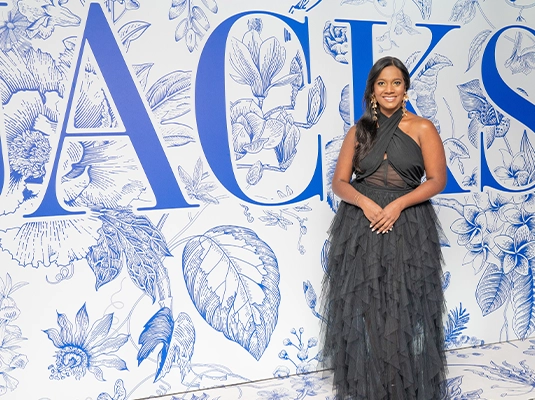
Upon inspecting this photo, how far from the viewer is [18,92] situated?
2641 mm

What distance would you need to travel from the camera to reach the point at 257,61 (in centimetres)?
292

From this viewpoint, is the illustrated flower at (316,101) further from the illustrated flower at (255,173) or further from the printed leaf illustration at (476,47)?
the printed leaf illustration at (476,47)

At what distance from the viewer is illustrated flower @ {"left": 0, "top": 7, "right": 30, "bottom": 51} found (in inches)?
103

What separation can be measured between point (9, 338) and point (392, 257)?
1611 millimetres

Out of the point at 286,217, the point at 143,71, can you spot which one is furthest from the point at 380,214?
the point at 143,71

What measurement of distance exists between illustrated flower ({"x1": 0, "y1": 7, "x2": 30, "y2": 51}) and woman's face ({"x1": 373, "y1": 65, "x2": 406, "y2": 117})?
1.45m

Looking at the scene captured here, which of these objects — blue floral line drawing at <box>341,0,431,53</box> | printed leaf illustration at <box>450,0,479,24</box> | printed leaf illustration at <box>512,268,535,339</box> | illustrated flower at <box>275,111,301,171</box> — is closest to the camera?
illustrated flower at <box>275,111,301,171</box>

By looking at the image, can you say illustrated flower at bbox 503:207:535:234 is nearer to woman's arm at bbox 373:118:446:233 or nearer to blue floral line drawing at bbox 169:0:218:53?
woman's arm at bbox 373:118:446:233

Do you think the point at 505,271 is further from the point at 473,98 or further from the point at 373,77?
the point at 373,77

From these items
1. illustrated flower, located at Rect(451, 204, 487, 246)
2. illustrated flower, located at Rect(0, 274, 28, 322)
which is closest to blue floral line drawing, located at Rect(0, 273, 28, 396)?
illustrated flower, located at Rect(0, 274, 28, 322)

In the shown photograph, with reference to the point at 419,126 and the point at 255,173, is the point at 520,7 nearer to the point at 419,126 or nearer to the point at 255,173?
the point at 419,126

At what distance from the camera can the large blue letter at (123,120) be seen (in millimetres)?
2699

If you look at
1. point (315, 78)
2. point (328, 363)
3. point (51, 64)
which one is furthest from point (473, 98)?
point (51, 64)

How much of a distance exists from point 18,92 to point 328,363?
1769 mm
